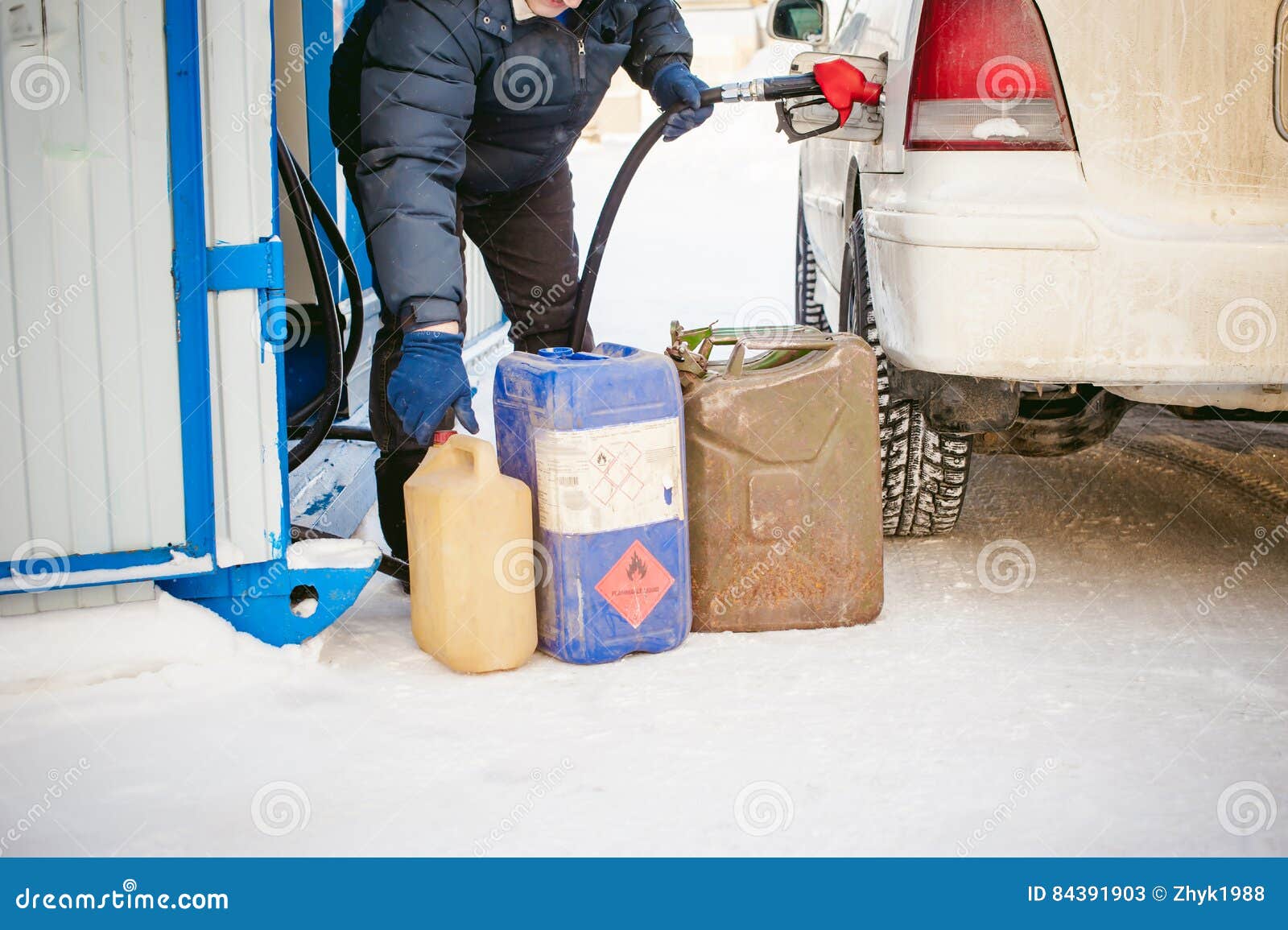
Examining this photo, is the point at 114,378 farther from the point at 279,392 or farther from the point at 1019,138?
the point at 1019,138

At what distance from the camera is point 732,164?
1616 centimetres

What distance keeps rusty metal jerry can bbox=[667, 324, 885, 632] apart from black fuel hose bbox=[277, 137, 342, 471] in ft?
2.69

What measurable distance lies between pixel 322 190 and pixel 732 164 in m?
12.3

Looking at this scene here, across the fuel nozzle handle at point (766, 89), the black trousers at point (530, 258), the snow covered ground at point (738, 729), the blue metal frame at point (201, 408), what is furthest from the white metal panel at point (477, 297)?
the blue metal frame at point (201, 408)

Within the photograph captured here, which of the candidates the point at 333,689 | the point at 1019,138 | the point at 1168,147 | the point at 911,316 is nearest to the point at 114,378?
the point at 333,689

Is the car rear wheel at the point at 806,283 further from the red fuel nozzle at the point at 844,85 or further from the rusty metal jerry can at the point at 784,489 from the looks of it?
the rusty metal jerry can at the point at 784,489

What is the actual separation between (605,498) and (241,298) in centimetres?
83

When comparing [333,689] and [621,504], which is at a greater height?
[621,504]

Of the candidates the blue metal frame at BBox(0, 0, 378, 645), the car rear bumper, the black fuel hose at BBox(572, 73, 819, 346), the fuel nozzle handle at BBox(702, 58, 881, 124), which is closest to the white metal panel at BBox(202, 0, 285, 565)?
the blue metal frame at BBox(0, 0, 378, 645)

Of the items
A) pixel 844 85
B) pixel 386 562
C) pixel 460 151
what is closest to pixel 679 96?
pixel 844 85
